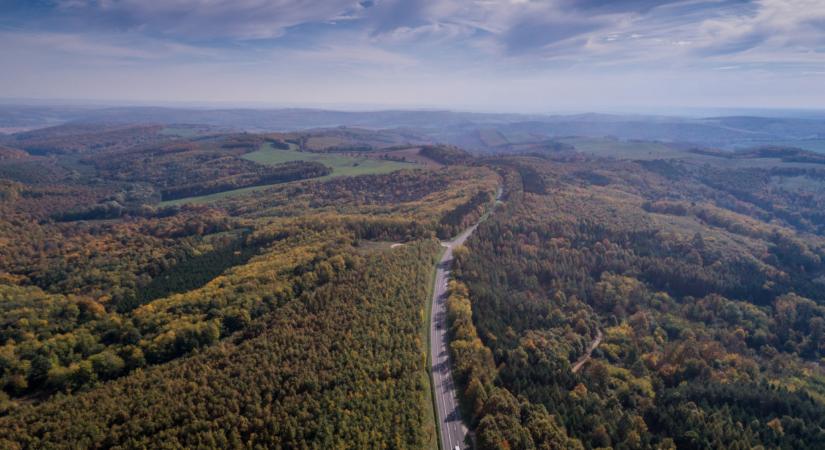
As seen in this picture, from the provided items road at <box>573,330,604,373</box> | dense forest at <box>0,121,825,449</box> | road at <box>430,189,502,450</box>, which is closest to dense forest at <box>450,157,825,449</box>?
dense forest at <box>0,121,825,449</box>

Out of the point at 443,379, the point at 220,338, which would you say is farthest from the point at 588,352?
the point at 220,338

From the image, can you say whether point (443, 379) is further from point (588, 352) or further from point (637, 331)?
point (637, 331)

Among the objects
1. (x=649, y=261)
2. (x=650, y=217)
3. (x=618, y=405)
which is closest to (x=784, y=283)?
(x=649, y=261)

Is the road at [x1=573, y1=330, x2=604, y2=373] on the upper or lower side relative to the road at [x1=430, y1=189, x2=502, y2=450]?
lower

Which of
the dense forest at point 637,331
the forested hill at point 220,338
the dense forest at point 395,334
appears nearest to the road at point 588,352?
the dense forest at point 395,334

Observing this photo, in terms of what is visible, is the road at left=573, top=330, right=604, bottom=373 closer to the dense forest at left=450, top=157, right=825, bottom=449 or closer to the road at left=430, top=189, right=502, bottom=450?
the dense forest at left=450, top=157, right=825, bottom=449

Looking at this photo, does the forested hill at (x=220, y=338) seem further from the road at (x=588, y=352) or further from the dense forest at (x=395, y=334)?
the road at (x=588, y=352)

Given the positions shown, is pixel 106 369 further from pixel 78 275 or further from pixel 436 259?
pixel 436 259

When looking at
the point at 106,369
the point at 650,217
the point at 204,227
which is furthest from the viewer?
the point at 650,217
